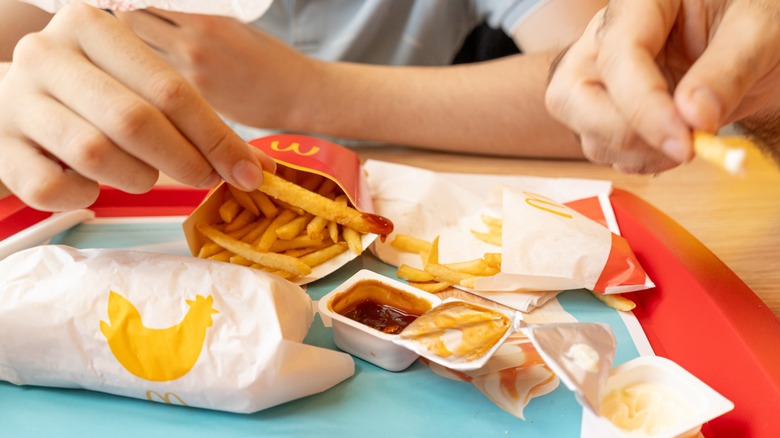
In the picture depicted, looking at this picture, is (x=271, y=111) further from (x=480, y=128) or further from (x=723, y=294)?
(x=723, y=294)

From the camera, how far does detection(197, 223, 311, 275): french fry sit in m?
1.35

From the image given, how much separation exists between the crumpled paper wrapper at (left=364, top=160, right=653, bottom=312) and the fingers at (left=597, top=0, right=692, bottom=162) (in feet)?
1.77

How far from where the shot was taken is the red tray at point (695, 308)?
1.05m

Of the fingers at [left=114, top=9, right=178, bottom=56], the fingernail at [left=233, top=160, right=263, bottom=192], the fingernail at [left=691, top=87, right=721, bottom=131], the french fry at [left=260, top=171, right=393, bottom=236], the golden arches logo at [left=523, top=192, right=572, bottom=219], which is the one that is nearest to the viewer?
the fingernail at [left=691, top=87, right=721, bottom=131]

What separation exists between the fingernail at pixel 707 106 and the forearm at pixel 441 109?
1.25 m

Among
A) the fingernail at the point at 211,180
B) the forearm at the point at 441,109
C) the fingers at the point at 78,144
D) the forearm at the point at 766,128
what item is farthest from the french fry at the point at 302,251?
the forearm at the point at 766,128

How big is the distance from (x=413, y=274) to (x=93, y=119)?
74 centimetres

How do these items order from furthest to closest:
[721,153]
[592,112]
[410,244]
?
1. [410,244]
2. [592,112]
3. [721,153]

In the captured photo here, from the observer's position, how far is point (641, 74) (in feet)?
2.85

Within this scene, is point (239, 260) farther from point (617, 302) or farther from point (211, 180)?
point (617, 302)

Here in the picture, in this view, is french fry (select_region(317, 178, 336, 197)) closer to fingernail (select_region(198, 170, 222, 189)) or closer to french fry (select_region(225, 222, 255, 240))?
french fry (select_region(225, 222, 255, 240))

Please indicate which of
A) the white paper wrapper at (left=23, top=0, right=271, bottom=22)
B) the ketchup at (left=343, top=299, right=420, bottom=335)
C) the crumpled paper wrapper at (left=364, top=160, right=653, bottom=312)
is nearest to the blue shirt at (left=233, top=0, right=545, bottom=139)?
the white paper wrapper at (left=23, top=0, right=271, bottom=22)

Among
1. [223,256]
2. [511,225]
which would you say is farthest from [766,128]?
[223,256]

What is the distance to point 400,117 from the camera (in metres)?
2.13
